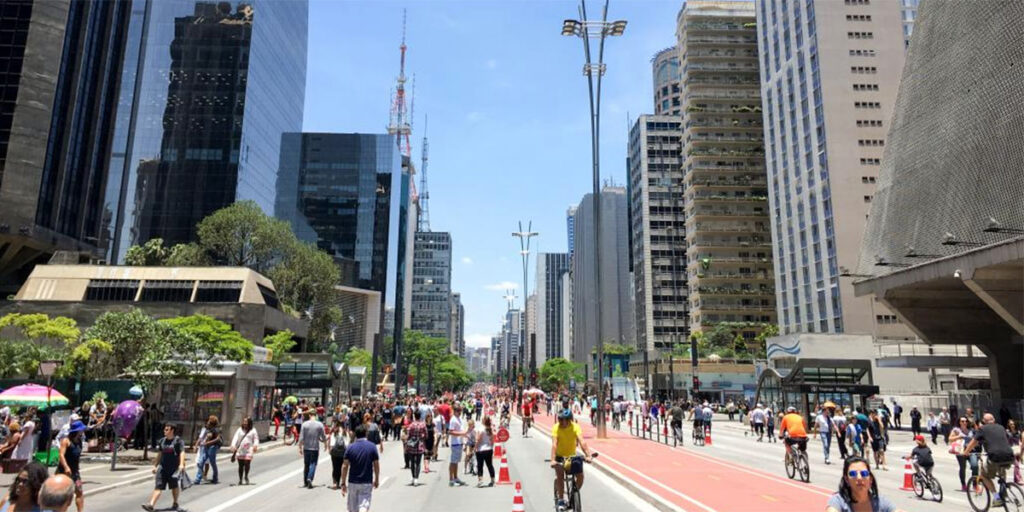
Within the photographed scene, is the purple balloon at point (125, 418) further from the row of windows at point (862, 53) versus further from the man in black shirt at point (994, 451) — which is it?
the row of windows at point (862, 53)

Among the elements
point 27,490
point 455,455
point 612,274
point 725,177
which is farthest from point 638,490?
point 612,274

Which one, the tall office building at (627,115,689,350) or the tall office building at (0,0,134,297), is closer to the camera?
the tall office building at (0,0,134,297)

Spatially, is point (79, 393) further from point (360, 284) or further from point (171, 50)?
point (360, 284)

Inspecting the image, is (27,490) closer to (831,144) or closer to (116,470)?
(116,470)

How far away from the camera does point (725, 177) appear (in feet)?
332

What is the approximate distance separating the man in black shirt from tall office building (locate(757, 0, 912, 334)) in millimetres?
63176

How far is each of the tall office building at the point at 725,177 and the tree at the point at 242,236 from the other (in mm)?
63128

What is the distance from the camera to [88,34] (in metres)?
74.3

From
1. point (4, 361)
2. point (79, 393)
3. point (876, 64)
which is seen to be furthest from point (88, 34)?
point (876, 64)

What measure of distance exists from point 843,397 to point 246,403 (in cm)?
3290

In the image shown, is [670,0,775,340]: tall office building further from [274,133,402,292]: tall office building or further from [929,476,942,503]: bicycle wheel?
[929,476,942,503]: bicycle wheel

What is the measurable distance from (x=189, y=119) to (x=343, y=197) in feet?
153

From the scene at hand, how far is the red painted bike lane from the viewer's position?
12016mm

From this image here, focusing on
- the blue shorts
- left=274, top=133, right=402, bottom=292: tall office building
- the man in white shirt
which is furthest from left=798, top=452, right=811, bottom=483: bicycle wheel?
left=274, top=133, right=402, bottom=292: tall office building
